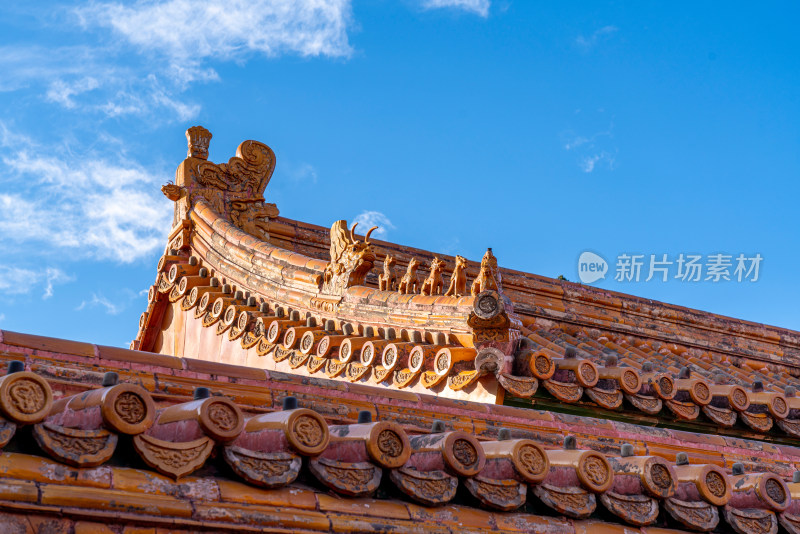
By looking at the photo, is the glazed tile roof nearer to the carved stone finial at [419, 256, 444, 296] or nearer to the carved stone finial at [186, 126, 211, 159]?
the carved stone finial at [419, 256, 444, 296]

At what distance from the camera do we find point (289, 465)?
3609 mm

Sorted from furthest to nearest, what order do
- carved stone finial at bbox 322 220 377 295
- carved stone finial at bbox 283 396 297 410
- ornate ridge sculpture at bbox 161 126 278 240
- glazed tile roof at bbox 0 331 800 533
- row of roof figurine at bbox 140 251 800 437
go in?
1. ornate ridge sculpture at bbox 161 126 278 240
2. carved stone finial at bbox 322 220 377 295
3. row of roof figurine at bbox 140 251 800 437
4. carved stone finial at bbox 283 396 297 410
5. glazed tile roof at bbox 0 331 800 533

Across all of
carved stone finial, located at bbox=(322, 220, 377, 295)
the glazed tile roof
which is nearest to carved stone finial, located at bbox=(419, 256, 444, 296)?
carved stone finial, located at bbox=(322, 220, 377, 295)

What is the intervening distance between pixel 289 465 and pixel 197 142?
7.27 meters

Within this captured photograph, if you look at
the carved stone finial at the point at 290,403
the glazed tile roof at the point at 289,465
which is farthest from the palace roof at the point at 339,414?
the carved stone finial at the point at 290,403

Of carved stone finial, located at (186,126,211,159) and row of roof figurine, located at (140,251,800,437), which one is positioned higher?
carved stone finial, located at (186,126,211,159)

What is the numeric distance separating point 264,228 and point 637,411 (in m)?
4.74

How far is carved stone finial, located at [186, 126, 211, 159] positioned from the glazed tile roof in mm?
5621

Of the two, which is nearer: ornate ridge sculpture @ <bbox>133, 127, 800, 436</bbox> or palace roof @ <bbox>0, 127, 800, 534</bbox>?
palace roof @ <bbox>0, 127, 800, 534</bbox>

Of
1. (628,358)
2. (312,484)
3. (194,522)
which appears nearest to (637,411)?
(628,358)

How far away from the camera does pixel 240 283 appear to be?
30.8 feet

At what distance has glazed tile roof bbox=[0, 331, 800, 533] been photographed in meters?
3.17

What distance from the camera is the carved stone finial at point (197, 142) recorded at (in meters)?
10.3

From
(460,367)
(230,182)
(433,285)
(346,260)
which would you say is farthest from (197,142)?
(460,367)
